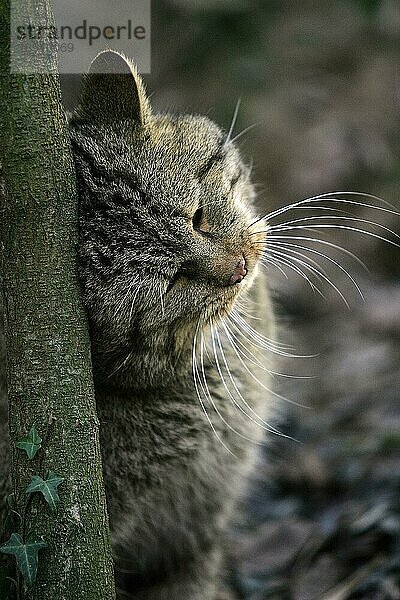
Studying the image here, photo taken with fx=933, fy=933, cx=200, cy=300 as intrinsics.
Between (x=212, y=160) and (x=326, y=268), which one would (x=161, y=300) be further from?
(x=326, y=268)

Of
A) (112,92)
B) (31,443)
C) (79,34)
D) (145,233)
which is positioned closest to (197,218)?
(145,233)

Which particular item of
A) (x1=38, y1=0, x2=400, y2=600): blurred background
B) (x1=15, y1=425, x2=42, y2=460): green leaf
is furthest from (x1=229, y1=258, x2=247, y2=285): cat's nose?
(x1=38, y1=0, x2=400, y2=600): blurred background

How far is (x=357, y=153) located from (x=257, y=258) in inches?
142

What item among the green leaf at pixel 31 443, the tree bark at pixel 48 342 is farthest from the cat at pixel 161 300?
the green leaf at pixel 31 443

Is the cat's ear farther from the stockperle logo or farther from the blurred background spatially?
the blurred background

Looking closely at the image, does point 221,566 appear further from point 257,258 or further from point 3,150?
point 3,150

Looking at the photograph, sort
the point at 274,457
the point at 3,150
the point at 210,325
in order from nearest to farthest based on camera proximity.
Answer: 1. the point at 3,150
2. the point at 210,325
3. the point at 274,457

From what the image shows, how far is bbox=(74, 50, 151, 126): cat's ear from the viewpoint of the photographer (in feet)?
7.57

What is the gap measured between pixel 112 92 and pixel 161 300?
0.55 meters

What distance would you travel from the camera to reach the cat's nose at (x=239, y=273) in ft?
7.48

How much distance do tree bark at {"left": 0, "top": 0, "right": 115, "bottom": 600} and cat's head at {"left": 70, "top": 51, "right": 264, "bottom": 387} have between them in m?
0.10

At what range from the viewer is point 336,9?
650cm

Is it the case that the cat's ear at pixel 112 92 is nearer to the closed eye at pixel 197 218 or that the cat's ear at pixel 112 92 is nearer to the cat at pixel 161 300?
the cat at pixel 161 300

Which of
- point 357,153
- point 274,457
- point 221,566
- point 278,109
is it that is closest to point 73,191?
point 221,566
